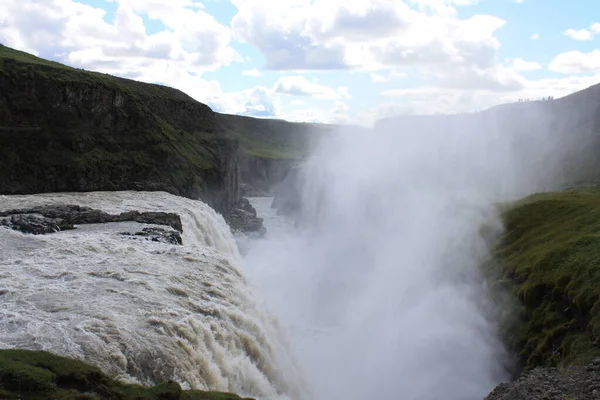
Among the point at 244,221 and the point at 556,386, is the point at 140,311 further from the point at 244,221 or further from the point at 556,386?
the point at 244,221

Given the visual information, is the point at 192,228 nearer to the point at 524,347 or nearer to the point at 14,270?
the point at 14,270

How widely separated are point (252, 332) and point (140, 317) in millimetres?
7290

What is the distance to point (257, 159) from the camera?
7426 inches

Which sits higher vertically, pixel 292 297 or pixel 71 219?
pixel 71 219

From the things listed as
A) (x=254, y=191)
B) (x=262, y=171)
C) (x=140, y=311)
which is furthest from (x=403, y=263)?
(x=262, y=171)

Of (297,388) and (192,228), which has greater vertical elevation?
(192,228)

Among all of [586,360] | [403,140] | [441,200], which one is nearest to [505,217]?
[441,200]

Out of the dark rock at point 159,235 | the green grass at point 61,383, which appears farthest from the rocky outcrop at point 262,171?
the green grass at point 61,383

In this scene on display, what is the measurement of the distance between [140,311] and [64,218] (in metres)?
19.7

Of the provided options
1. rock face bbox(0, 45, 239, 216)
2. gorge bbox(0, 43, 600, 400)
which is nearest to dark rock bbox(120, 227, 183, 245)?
gorge bbox(0, 43, 600, 400)

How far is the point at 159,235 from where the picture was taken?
37688 millimetres

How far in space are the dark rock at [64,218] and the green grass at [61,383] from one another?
2048 centimetres

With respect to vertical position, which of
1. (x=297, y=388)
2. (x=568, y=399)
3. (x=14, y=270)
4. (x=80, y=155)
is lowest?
(x=297, y=388)

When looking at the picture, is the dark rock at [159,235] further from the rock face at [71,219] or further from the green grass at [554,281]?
the green grass at [554,281]
